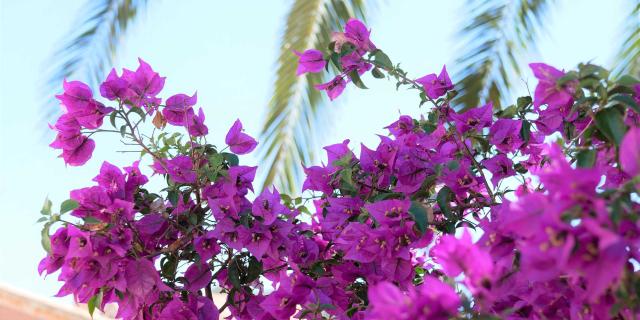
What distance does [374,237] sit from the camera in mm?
978

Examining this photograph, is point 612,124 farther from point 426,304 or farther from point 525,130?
point 525,130

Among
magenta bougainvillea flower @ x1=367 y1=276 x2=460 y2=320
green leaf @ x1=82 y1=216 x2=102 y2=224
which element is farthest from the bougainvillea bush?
magenta bougainvillea flower @ x1=367 y1=276 x2=460 y2=320

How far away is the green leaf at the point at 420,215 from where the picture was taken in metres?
0.94

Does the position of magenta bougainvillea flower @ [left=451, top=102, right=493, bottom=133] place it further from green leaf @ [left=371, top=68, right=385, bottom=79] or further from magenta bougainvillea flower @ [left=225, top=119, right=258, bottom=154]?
magenta bougainvillea flower @ [left=225, top=119, right=258, bottom=154]

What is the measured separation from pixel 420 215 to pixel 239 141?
370 mm

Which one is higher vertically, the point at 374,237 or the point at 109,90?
the point at 109,90

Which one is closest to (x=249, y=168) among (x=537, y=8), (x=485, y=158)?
(x=485, y=158)

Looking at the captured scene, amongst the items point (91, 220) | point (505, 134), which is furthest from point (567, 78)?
point (91, 220)

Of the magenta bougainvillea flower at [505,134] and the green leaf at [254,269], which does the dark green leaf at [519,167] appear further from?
the green leaf at [254,269]

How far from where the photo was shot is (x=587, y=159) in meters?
0.72

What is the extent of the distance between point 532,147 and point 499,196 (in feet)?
0.40

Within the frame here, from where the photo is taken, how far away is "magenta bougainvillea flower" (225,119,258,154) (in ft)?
3.96

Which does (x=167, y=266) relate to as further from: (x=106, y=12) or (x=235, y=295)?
(x=106, y=12)

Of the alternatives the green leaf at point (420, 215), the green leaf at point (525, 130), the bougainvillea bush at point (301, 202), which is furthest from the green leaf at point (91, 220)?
the green leaf at point (525, 130)
